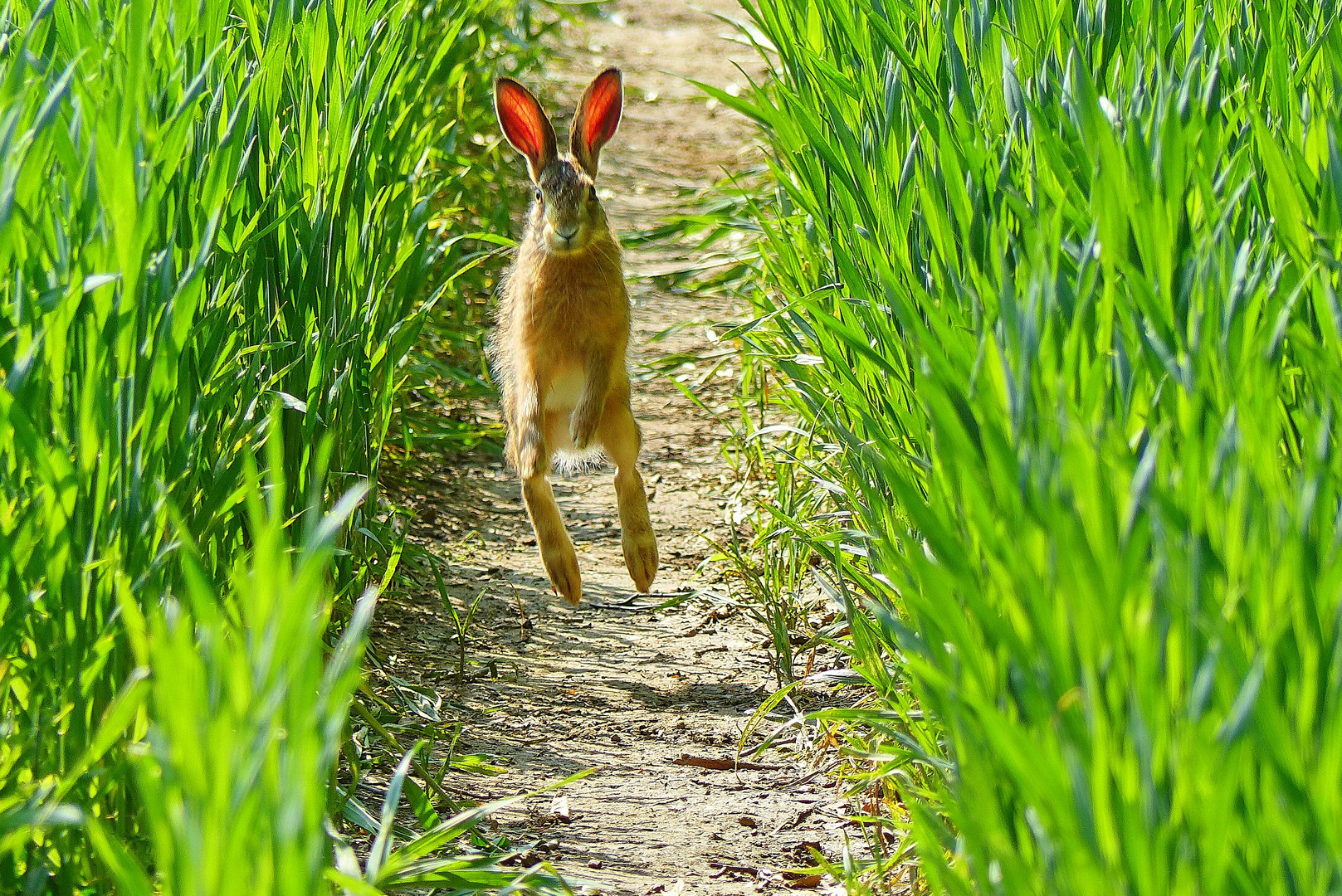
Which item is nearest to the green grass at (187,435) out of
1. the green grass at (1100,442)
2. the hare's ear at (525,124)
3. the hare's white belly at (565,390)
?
the hare's ear at (525,124)

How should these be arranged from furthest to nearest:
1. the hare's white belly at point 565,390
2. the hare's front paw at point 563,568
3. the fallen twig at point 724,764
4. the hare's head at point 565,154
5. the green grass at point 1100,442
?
the hare's white belly at point 565,390 → the hare's head at point 565,154 → the hare's front paw at point 563,568 → the fallen twig at point 724,764 → the green grass at point 1100,442

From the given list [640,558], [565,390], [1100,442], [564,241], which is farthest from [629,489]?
[1100,442]

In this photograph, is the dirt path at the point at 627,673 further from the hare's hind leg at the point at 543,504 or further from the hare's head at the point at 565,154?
the hare's head at the point at 565,154

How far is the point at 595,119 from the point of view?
148 inches

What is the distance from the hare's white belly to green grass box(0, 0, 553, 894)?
1.38ft

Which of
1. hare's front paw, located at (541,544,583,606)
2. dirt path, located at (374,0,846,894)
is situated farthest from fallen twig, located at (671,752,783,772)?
hare's front paw, located at (541,544,583,606)

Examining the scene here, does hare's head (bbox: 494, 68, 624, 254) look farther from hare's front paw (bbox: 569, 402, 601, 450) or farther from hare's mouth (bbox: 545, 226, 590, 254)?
hare's front paw (bbox: 569, 402, 601, 450)

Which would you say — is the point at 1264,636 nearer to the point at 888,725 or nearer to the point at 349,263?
the point at 888,725

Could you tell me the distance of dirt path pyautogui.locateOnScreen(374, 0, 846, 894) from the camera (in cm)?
273

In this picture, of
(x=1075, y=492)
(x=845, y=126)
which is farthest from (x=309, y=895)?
(x=845, y=126)

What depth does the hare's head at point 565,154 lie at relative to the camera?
3.42 metres

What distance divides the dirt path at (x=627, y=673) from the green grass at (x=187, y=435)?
1.25ft

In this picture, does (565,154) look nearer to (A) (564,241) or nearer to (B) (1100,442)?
(A) (564,241)

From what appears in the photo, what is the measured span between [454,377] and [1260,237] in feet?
8.27
